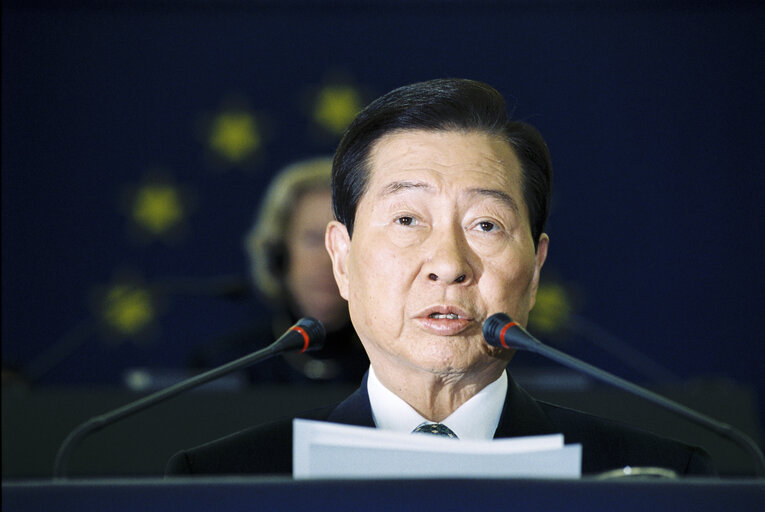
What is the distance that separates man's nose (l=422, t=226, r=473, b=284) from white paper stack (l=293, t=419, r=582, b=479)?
0.40 metres

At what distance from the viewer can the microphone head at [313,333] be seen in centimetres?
158

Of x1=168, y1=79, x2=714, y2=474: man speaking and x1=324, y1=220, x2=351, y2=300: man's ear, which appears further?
x1=324, y1=220, x2=351, y2=300: man's ear

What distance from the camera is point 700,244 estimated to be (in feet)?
14.4

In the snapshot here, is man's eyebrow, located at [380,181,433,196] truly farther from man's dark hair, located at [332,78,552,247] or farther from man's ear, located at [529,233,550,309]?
man's ear, located at [529,233,550,309]

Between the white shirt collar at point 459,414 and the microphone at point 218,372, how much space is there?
0.38 feet

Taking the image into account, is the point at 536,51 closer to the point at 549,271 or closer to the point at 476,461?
Answer: the point at 549,271

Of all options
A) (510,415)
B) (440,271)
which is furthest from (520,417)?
(440,271)

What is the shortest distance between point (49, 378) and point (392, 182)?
10.7ft

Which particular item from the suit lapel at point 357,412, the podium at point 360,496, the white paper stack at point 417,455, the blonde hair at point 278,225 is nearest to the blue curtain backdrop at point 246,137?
the blonde hair at point 278,225

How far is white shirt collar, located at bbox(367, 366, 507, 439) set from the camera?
1.54 m

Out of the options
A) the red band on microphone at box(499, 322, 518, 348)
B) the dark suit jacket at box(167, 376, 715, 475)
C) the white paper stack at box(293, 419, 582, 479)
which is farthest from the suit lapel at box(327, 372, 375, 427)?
the white paper stack at box(293, 419, 582, 479)

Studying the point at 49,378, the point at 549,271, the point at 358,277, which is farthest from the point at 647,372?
the point at 358,277

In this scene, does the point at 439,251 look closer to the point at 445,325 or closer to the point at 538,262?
the point at 445,325

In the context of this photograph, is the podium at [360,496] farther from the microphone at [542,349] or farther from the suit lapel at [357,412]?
the suit lapel at [357,412]
